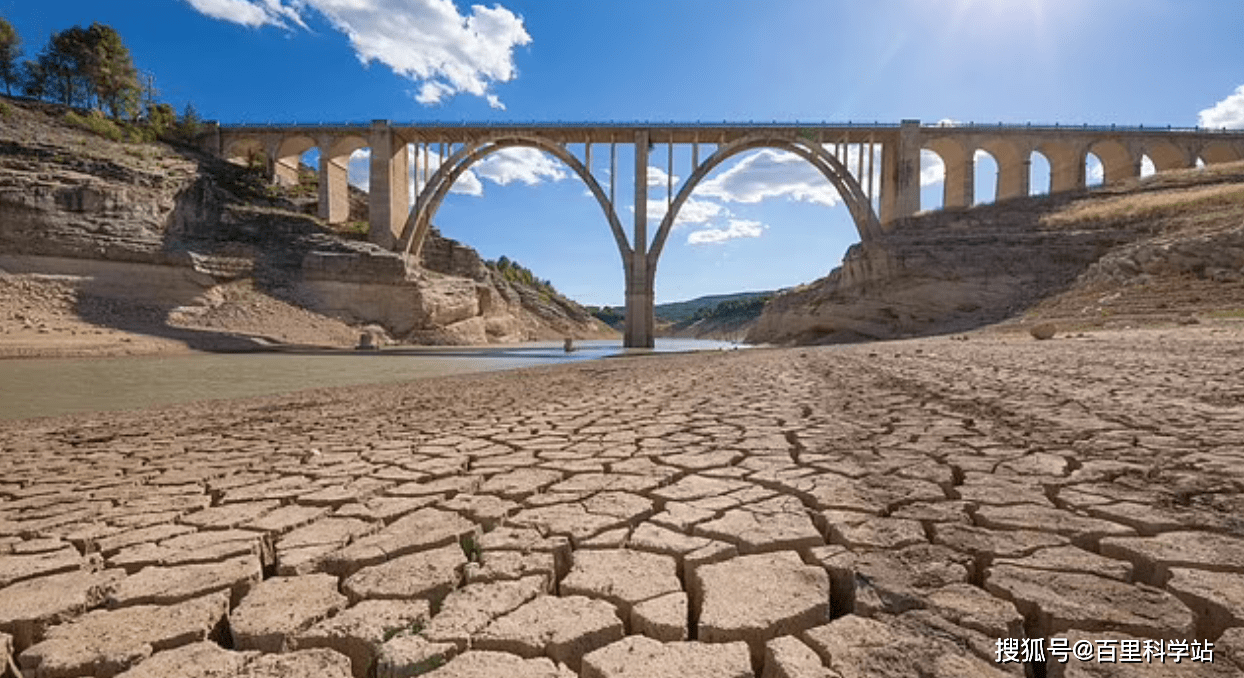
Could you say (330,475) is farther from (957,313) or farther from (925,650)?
(957,313)

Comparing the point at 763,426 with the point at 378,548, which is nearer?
the point at 378,548

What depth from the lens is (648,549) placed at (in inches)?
62.3

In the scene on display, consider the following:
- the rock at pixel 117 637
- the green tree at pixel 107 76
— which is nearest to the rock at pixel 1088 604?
the rock at pixel 117 637

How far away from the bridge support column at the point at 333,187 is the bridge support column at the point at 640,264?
1595 centimetres

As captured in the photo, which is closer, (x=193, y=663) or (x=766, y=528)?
(x=193, y=663)

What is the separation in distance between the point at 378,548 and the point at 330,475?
3.56 feet

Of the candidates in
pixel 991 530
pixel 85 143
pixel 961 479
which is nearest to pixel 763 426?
pixel 961 479

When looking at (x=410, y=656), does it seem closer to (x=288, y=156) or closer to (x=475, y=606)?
(x=475, y=606)

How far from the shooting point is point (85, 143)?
886 inches

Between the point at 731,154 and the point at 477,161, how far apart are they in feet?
43.9

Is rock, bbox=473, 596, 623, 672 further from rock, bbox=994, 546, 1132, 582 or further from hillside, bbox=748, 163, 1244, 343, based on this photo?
hillside, bbox=748, 163, 1244, 343

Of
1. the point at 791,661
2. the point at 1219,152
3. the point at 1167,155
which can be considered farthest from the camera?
the point at 1167,155

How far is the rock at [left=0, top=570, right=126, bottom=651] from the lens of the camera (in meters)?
1.22

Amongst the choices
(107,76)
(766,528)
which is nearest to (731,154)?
(766,528)
